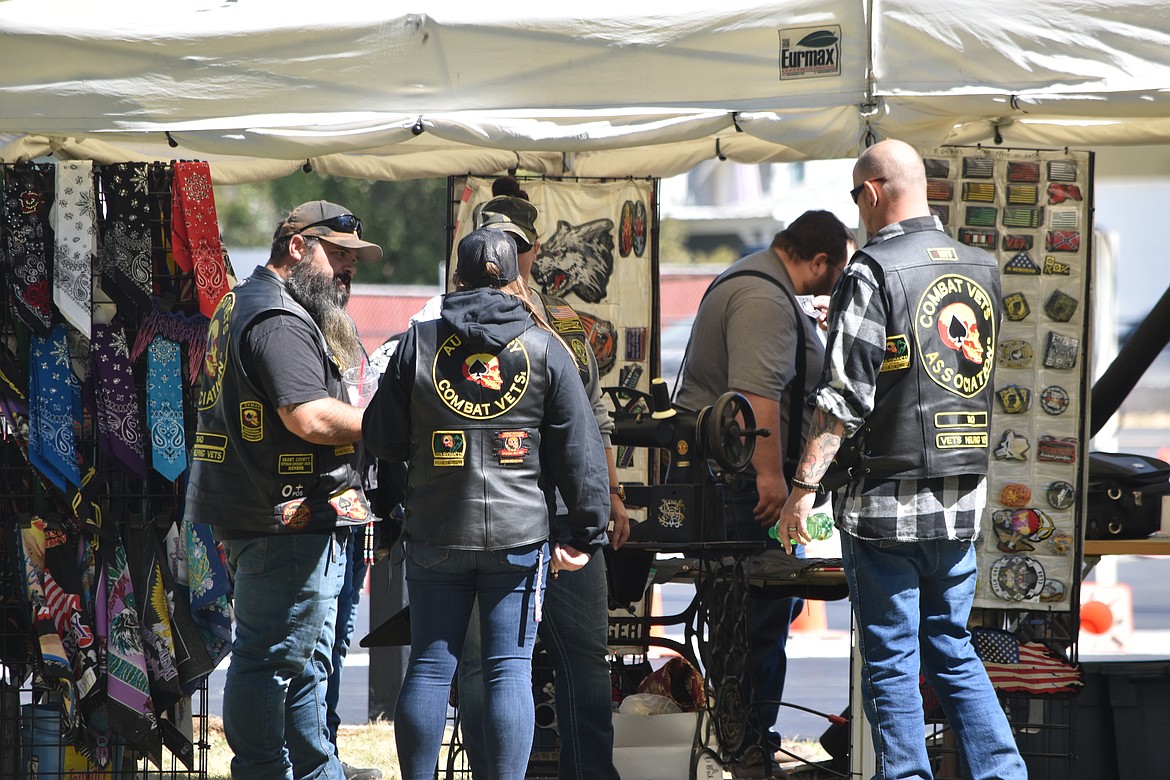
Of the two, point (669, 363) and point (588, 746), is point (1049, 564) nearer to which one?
point (588, 746)

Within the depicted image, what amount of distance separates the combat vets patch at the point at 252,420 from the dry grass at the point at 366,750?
75.7 inches

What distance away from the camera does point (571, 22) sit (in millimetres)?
4055

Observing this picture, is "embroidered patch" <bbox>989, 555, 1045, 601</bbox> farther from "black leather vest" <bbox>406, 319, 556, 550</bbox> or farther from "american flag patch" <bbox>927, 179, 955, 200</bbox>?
"black leather vest" <bbox>406, 319, 556, 550</bbox>

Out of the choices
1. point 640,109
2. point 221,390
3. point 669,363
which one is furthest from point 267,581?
point 669,363

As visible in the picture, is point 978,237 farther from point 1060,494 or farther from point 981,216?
point 1060,494

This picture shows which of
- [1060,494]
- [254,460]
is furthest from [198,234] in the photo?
[1060,494]

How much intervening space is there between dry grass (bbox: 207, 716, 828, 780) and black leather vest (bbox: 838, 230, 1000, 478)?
187cm

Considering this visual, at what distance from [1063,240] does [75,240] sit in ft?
11.0

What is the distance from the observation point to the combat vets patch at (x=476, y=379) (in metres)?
3.29

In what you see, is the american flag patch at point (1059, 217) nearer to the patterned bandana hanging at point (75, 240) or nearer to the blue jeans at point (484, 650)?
the blue jeans at point (484, 650)

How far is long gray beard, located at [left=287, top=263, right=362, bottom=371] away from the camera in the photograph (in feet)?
12.2

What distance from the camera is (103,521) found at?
4.37 m

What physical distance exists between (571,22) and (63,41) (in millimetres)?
1607

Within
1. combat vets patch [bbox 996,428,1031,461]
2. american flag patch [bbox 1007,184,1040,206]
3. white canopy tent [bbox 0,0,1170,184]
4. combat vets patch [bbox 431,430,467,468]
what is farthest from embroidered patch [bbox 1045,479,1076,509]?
combat vets patch [bbox 431,430,467,468]
